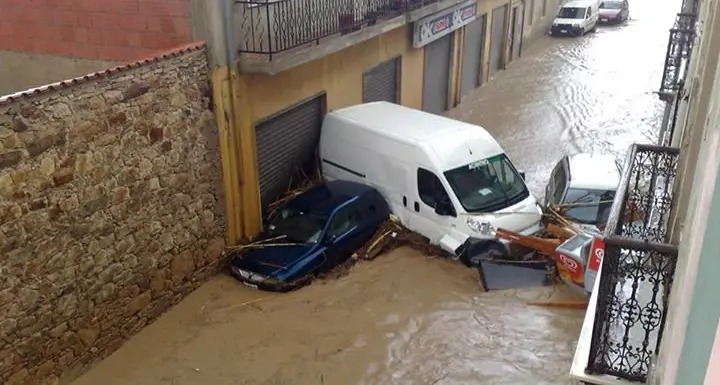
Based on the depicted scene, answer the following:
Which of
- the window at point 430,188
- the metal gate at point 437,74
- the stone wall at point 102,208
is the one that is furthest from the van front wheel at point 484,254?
the metal gate at point 437,74

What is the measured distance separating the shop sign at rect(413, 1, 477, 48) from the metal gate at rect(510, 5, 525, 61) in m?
6.10

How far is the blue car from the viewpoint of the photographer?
1058cm

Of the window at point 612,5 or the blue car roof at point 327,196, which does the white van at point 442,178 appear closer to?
the blue car roof at point 327,196

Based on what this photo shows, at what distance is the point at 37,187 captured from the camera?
25.1 feet

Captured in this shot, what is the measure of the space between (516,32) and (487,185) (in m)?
16.9

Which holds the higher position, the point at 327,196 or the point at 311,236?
the point at 327,196

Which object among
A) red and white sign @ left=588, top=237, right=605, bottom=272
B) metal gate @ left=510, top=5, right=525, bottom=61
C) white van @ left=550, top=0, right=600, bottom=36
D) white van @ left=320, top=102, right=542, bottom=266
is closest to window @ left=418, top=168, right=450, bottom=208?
white van @ left=320, top=102, right=542, bottom=266

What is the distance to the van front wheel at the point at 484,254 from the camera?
10.9 m

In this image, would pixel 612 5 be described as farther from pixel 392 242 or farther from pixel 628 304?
pixel 628 304

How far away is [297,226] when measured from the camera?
11.2 meters

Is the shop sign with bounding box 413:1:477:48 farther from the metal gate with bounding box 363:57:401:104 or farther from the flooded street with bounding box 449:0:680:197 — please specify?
the flooded street with bounding box 449:0:680:197

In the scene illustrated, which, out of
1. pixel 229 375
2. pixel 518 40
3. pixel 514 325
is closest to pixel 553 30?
pixel 518 40

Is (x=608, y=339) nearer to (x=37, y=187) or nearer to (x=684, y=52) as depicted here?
(x=37, y=187)

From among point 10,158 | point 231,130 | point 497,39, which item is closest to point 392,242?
point 231,130
